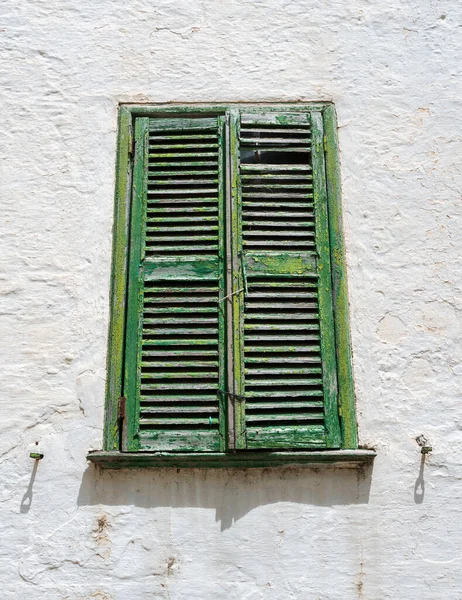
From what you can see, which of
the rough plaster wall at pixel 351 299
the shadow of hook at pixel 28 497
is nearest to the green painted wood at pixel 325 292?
the rough plaster wall at pixel 351 299

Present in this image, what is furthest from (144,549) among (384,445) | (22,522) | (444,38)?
(444,38)

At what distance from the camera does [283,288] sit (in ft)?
11.0

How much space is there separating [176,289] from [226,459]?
31.7 inches

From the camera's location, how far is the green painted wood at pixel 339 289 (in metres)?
3.18

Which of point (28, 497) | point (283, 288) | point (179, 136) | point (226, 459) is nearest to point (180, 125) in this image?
point (179, 136)

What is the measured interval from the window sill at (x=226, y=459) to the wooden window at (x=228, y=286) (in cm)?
4

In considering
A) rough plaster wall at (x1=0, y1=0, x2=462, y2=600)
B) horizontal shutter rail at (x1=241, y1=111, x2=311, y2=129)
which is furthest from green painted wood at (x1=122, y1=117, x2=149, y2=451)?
horizontal shutter rail at (x1=241, y1=111, x2=311, y2=129)

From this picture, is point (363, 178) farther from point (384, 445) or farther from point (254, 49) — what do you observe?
point (384, 445)

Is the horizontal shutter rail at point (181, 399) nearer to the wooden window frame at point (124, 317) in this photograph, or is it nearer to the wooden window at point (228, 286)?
the wooden window at point (228, 286)

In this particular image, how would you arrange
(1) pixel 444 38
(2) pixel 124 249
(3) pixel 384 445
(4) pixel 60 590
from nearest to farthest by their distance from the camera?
(4) pixel 60 590, (3) pixel 384 445, (2) pixel 124 249, (1) pixel 444 38

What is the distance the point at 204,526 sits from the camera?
3.02 meters

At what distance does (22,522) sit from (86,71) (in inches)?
88.5

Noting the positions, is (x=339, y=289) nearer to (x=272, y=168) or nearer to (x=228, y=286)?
(x=228, y=286)

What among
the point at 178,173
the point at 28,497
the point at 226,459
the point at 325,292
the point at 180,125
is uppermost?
the point at 180,125
